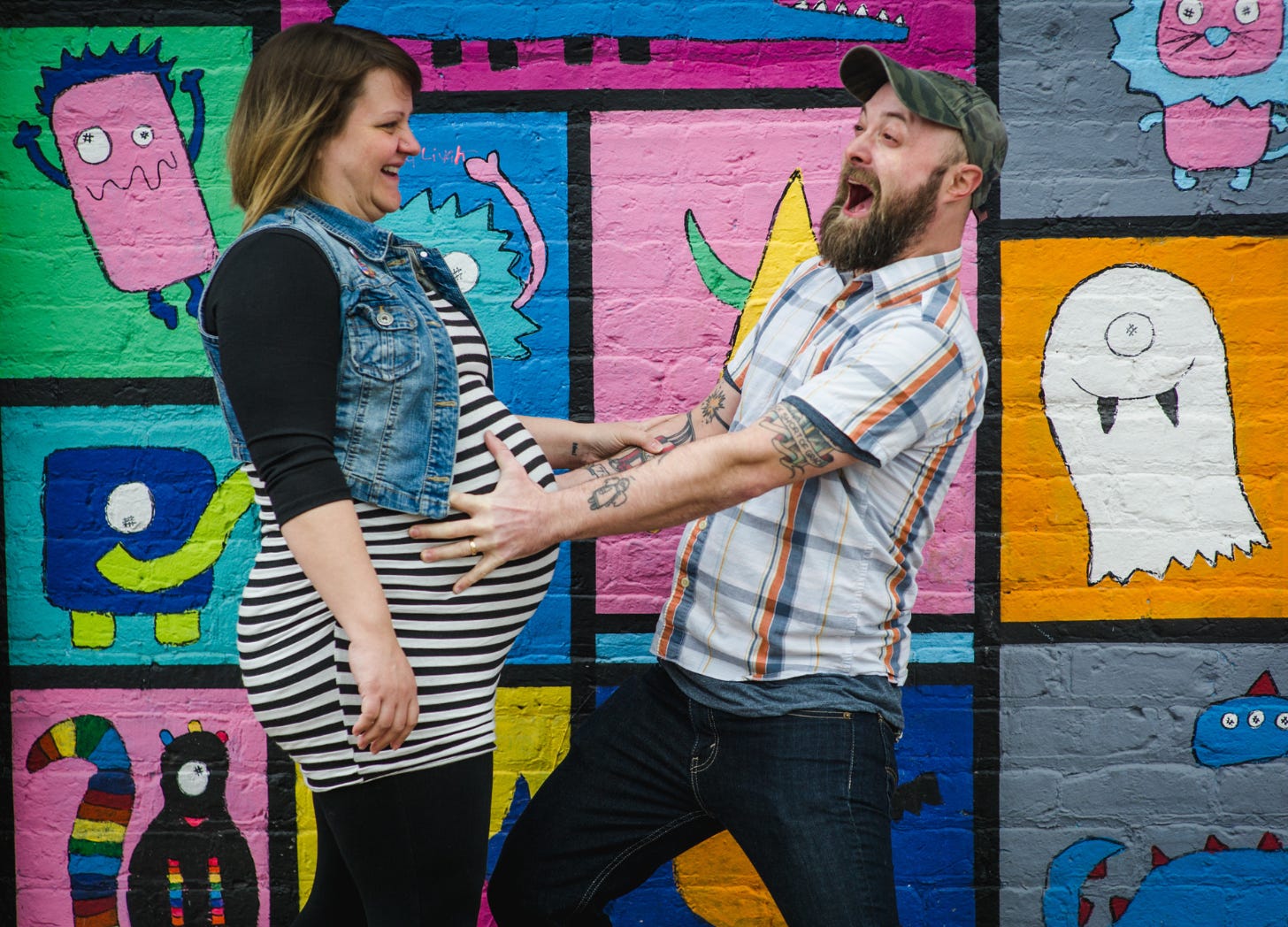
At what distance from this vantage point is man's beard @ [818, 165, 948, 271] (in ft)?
7.20

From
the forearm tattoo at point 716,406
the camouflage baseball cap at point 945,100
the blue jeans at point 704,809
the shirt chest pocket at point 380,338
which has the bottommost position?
the blue jeans at point 704,809

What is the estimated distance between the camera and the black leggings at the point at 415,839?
181 centimetres

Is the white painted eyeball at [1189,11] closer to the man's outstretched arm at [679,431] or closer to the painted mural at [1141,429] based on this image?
the painted mural at [1141,429]

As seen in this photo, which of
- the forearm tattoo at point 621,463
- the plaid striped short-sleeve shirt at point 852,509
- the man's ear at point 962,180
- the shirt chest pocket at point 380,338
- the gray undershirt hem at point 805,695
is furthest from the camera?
the forearm tattoo at point 621,463

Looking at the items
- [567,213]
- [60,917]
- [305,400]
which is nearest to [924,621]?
[567,213]

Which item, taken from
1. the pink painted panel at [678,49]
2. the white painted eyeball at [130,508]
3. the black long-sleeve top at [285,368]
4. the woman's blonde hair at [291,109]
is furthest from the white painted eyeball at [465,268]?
the black long-sleeve top at [285,368]

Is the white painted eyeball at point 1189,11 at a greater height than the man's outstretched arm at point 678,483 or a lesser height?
greater

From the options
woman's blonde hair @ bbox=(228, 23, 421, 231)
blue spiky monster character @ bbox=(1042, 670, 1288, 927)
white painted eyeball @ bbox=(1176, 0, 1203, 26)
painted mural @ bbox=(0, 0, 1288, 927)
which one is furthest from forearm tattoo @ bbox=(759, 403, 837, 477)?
white painted eyeball @ bbox=(1176, 0, 1203, 26)

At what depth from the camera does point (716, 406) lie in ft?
8.31

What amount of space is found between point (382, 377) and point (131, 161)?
1.80 m

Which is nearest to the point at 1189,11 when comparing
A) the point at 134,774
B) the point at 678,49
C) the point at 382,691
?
the point at 678,49

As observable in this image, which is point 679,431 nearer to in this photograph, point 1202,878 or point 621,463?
point 621,463

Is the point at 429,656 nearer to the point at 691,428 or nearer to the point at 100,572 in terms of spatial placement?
the point at 691,428

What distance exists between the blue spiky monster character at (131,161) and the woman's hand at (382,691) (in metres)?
1.81
